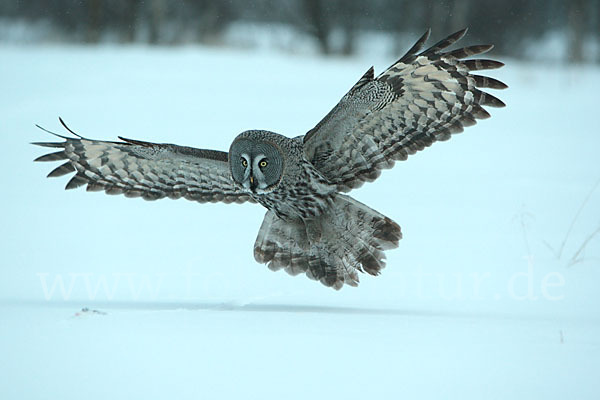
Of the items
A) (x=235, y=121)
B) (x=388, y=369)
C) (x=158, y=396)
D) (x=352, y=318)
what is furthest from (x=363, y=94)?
(x=235, y=121)

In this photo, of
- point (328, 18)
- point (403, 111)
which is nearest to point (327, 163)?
point (403, 111)

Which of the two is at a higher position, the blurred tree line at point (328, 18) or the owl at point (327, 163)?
the blurred tree line at point (328, 18)

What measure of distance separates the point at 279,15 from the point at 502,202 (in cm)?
941

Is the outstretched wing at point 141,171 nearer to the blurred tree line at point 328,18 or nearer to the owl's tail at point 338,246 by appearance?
the owl's tail at point 338,246

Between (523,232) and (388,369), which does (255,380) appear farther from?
(523,232)

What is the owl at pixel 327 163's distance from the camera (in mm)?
3736

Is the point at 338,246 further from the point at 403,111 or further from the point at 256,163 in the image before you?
the point at 403,111

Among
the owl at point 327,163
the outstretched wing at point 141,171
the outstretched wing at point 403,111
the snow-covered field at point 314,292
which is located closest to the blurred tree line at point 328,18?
the snow-covered field at point 314,292

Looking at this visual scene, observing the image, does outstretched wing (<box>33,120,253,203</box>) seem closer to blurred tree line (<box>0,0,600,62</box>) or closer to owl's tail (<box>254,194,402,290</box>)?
owl's tail (<box>254,194,402,290</box>)

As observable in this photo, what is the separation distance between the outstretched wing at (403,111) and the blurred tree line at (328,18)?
9.87 metres

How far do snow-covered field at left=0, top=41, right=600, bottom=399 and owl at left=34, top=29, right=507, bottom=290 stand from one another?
0.27 meters

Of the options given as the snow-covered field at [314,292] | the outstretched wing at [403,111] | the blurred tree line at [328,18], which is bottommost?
the snow-covered field at [314,292]

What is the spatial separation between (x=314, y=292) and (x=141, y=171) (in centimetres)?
123

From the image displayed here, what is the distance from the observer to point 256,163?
159 inches
